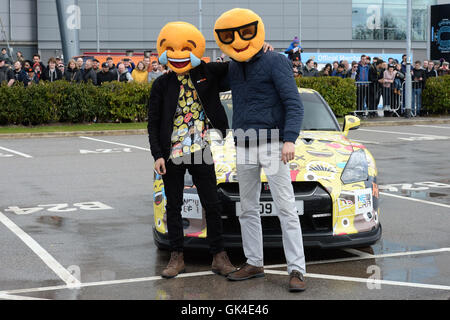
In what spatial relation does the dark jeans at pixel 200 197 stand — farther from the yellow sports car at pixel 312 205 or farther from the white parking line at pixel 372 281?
the white parking line at pixel 372 281

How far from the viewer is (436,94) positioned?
2478cm

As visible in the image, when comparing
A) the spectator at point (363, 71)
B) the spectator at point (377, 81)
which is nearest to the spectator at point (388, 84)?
the spectator at point (377, 81)

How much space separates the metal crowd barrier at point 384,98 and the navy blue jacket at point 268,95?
19096 mm

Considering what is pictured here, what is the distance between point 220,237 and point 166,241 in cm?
56

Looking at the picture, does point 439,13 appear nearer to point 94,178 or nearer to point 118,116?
point 118,116

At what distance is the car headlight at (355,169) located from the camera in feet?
20.0

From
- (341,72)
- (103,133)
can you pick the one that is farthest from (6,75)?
(341,72)

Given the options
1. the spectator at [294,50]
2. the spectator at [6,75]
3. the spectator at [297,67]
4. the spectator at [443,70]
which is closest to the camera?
the spectator at [6,75]

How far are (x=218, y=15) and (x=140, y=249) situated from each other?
54635 millimetres

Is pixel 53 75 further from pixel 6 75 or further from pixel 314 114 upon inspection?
pixel 314 114

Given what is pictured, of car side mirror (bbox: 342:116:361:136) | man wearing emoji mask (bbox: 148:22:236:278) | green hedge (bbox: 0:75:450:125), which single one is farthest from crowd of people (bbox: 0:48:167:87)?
man wearing emoji mask (bbox: 148:22:236:278)

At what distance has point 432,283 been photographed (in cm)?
538

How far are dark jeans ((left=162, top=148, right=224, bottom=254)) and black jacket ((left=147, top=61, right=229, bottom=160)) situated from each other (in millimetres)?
179

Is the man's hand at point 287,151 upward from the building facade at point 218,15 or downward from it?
downward
